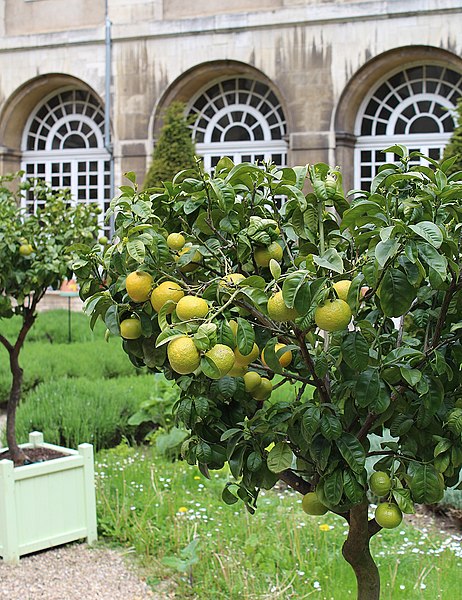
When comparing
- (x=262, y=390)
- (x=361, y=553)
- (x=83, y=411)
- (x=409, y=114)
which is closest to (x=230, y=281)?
(x=262, y=390)

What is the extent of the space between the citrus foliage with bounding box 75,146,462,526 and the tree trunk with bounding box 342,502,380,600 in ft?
0.65

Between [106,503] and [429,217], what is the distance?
3710 millimetres

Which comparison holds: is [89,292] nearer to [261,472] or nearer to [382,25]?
[261,472]

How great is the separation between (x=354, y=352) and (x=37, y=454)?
12.3 feet

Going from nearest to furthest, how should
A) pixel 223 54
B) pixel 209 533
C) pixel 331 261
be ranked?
1. pixel 331 261
2. pixel 209 533
3. pixel 223 54

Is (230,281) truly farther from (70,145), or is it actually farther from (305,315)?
(70,145)

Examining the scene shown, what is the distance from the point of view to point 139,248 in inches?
77.4

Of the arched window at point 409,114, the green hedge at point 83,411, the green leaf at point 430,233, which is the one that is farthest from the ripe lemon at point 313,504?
the arched window at point 409,114

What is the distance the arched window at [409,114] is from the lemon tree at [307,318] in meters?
13.7

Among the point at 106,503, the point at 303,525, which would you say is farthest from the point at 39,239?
the point at 303,525

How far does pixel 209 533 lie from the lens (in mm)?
4793

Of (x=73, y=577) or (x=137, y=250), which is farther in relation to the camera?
(x=73, y=577)

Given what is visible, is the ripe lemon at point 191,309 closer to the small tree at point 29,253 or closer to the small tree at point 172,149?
the small tree at point 29,253

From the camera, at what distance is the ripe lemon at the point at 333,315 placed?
1.81 m
